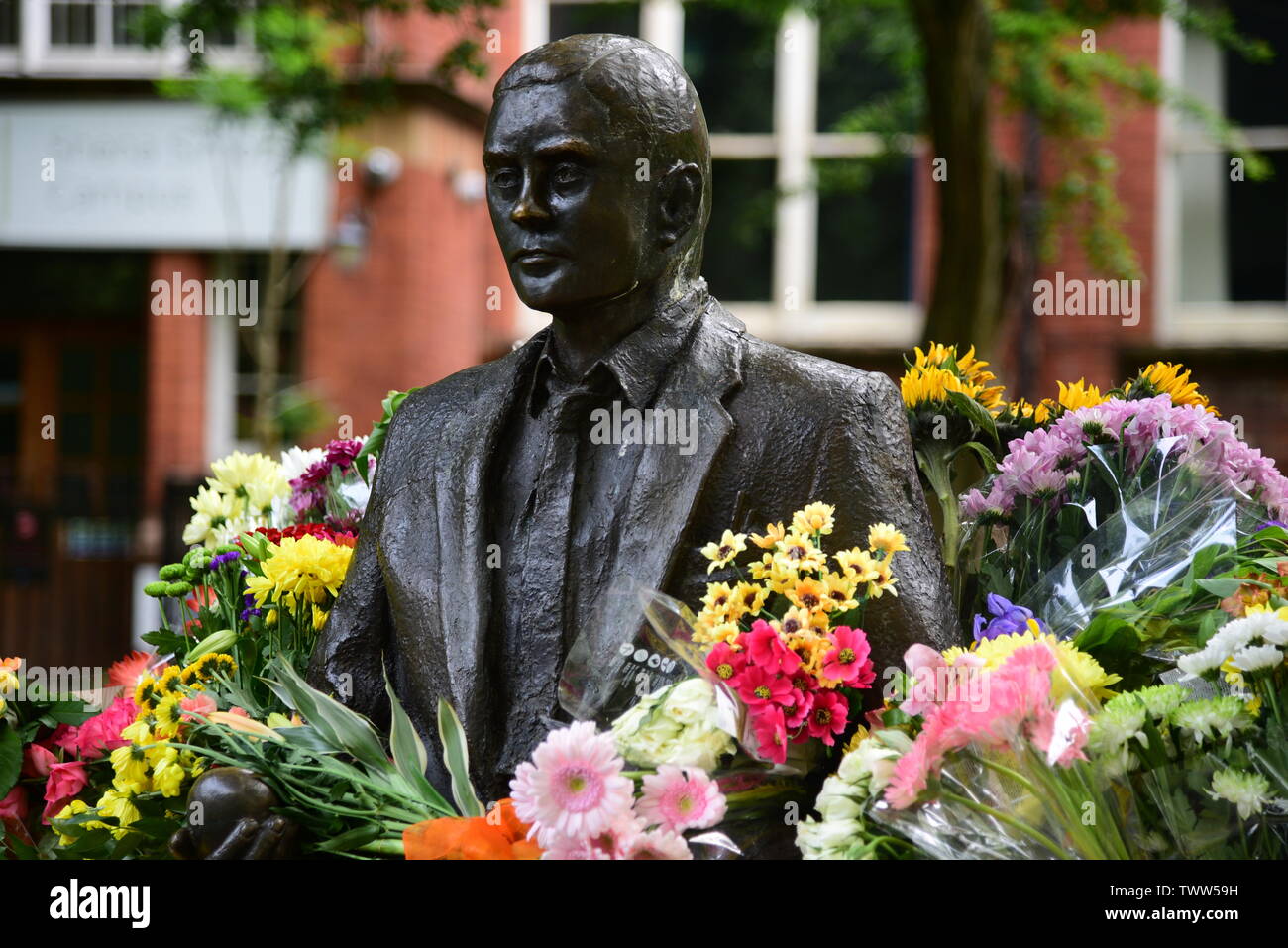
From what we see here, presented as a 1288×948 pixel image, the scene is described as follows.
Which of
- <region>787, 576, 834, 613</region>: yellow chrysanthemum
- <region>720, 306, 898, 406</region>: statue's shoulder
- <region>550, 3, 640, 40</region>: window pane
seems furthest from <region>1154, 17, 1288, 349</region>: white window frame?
<region>787, 576, 834, 613</region>: yellow chrysanthemum

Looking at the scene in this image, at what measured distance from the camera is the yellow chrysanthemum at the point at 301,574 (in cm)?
307

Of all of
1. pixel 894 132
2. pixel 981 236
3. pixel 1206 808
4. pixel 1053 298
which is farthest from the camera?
pixel 1053 298

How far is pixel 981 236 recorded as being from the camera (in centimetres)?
738

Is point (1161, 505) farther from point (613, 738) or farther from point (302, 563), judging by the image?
point (302, 563)

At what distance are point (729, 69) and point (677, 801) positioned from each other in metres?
10.9

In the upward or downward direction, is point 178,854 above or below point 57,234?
below

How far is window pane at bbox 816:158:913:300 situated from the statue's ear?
9.55 meters

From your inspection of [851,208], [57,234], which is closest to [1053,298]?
[851,208]

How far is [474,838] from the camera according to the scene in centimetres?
229

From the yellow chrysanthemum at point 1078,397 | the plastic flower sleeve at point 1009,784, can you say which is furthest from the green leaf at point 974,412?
the plastic flower sleeve at point 1009,784

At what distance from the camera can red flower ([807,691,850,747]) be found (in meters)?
2.37

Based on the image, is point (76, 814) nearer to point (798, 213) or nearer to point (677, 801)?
point (677, 801)

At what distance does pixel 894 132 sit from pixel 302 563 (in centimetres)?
671

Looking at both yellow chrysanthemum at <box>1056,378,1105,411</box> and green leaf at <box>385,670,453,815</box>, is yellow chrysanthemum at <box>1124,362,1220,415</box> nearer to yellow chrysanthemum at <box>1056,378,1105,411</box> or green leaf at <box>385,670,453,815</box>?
yellow chrysanthemum at <box>1056,378,1105,411</box>
